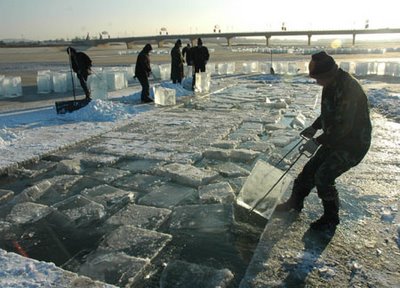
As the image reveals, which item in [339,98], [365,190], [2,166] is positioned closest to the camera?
[339,98]

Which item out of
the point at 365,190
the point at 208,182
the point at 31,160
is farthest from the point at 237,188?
the point at 31,160

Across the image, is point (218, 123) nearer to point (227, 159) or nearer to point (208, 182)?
point (227, 159)

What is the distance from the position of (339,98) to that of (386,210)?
1597 mm

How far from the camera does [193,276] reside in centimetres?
293

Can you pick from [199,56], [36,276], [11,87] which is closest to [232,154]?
[36,276]

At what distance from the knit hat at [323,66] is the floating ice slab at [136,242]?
2016mm

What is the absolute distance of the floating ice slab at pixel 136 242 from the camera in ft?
10.8

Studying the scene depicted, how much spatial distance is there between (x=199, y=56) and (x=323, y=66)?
11.3 metres

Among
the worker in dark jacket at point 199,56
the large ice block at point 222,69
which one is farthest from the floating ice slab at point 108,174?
the large ice block at point 222,69

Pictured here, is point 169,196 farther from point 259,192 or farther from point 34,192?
point 34,192

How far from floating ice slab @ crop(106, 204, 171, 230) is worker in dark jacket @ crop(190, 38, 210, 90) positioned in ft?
33.3

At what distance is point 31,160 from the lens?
5.91 metres

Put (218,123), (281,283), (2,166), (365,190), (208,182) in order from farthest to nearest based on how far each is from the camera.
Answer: (218,123)
(2,166)
(208,182)
(365,190)
(281,283)

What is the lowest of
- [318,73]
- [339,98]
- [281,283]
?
[281,283]
